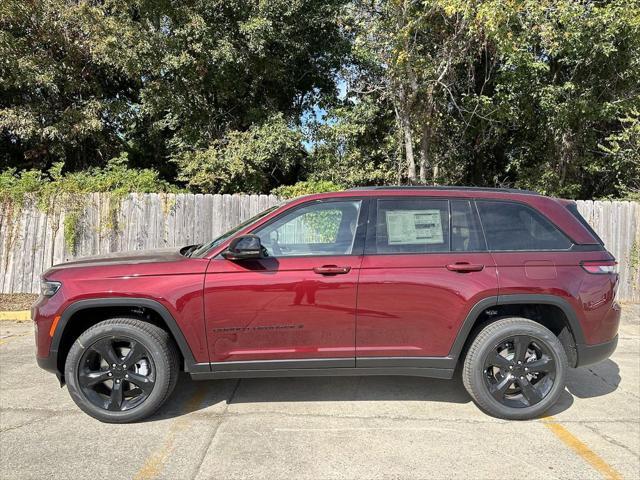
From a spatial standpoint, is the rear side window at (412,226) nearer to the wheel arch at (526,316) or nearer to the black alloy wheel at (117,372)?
the wheel arch at (526,316)

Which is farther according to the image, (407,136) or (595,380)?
(407,136)

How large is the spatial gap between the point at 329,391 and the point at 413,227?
1.72m

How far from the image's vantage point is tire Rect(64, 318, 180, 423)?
3561 millimetres

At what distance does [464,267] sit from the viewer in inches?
144

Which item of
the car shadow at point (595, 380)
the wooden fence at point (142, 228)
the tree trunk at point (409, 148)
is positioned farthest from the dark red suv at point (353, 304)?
the tree trunk at point (409, 148)

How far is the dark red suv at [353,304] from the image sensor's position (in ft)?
11.7

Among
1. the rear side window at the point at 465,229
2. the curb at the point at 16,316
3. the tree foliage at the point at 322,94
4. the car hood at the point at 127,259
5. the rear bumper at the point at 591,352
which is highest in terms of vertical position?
the tree foliage at the point at 322,94

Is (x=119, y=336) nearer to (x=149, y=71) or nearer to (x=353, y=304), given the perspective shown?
(x=353, y=304)

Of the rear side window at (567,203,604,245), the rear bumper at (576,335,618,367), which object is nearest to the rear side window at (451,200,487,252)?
the rear side window at (567,203,604,245)

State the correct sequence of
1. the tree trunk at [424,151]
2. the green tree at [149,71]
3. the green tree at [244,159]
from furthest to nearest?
the green tree at [244,159] → the tree trunk at [424,151] → the green tree at [149,71]

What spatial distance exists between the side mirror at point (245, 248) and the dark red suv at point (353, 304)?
0.03ft

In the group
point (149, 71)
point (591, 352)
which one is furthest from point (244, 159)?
point (591, 352)

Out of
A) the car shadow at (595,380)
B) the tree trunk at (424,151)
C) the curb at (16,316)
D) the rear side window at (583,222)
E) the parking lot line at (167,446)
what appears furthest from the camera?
the tree trunk at (424,151)

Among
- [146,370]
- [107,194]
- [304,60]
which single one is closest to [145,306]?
[146,370]
